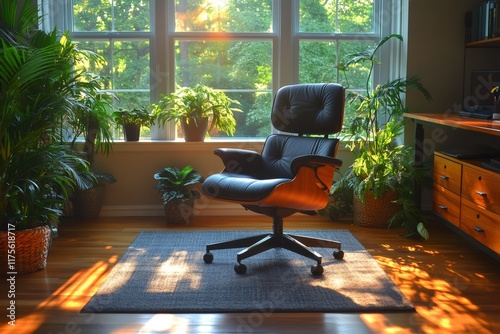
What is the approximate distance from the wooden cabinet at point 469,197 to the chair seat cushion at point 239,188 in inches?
39.2

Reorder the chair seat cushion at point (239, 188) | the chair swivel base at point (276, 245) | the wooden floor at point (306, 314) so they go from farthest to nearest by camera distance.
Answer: the chair swivel base at point (276, 245) → the chair seat cushion at point (239, 188) → the wooden floor at point (306, 314)

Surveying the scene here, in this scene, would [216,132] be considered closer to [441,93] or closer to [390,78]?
[390,78]

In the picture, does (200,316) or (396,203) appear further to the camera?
(396,203)

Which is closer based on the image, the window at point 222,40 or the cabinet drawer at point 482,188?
the cabinet drawer at point 482,188

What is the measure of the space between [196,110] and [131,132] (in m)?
0.53

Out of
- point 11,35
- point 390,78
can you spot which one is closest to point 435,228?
point 390,78

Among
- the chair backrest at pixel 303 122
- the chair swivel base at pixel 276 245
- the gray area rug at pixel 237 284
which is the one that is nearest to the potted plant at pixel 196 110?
the chair backrest at pixel 303 122

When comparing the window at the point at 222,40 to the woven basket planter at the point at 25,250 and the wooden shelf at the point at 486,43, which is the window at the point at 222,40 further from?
the woven basket planter at the point at 25,250

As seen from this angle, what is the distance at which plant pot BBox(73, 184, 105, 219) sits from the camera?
4.41 metres

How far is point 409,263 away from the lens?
3387mm

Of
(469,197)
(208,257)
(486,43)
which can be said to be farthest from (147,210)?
(486,43)

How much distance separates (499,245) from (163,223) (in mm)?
2360

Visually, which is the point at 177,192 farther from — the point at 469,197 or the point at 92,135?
the point at 469,197

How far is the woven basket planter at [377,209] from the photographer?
4.20 meters
